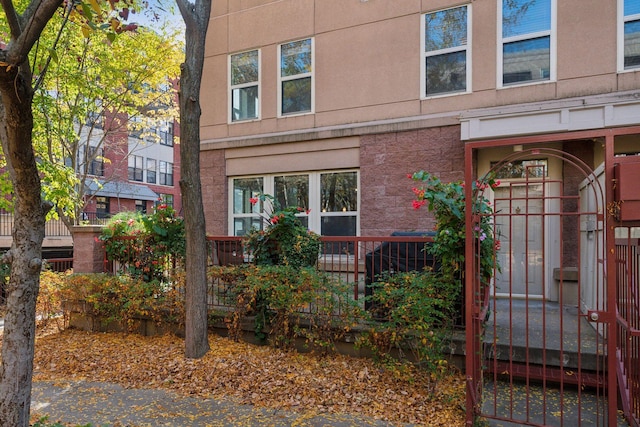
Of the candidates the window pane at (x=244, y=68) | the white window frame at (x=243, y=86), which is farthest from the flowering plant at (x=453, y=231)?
the window pane at (x=244, y=68)

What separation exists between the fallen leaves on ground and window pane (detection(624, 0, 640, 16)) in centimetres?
667

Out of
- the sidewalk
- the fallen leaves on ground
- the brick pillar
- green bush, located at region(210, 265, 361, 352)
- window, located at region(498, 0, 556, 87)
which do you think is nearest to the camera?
the sidewalk

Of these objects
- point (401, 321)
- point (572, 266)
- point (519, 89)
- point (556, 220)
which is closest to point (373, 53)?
point (519, 89)

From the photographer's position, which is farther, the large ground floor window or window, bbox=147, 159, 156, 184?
window, bbox=147, 159, 156, 184

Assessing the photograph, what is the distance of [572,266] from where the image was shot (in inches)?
259

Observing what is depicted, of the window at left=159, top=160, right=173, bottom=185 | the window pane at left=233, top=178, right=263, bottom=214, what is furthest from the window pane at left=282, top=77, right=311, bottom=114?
the window at left=159, top=160, right=173, bottom=185

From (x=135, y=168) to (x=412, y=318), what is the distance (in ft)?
89.7

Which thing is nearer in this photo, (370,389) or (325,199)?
(370,389)

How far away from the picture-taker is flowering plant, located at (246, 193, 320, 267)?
18.2 ft

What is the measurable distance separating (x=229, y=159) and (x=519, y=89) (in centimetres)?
686

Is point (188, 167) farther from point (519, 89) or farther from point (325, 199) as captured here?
point (519, 89)

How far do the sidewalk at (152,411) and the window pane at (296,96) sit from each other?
700 centimetres

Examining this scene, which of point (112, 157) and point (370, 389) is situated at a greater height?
point (112, 157)

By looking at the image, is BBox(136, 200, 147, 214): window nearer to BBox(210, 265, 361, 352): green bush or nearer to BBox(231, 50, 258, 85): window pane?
BBox(231, 50, 258, 85): window pane
